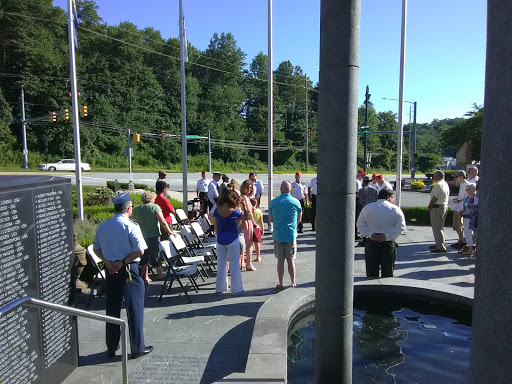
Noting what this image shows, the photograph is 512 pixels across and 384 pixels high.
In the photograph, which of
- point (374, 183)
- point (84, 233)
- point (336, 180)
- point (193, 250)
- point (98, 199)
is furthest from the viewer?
point (98, 199)

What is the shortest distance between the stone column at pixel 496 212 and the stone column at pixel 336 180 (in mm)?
1146

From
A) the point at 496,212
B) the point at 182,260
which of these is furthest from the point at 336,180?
the point at 182,260

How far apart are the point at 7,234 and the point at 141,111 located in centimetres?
6470

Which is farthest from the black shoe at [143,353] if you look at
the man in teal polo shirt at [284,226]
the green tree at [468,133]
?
the green tree at [468,133]

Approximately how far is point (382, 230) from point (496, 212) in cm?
454

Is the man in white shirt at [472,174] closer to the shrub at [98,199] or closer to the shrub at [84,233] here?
→ the shrub at [84,233]

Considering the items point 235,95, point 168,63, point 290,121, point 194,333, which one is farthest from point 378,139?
point 194,333

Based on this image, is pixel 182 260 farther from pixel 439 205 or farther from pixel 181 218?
pixel 439 205

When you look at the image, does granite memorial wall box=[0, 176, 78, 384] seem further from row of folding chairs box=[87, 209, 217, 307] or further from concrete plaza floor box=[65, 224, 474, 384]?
row of folding chairs box=[87, 209, 217, 307]

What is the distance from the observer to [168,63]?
7138 centimetres

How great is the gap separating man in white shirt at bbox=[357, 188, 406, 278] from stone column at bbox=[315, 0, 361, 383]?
11.1ft

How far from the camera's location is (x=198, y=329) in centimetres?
543

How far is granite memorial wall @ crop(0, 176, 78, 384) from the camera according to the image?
3.33m

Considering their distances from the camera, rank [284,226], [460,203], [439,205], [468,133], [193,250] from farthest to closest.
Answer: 1. [468,133]
2. [460,203]
3. [439,205]
4. [193,250]
5. [284,226]
